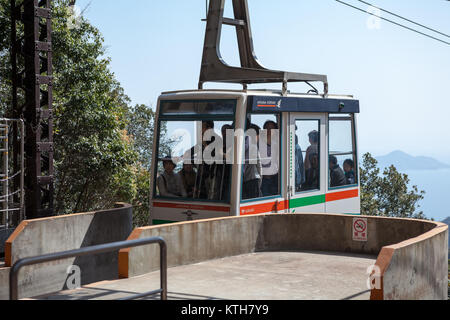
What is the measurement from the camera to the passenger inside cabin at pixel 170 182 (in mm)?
11586

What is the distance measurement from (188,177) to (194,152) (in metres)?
0.44

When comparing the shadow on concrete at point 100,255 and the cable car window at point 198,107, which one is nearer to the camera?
the shadow on concrete at point 100,255

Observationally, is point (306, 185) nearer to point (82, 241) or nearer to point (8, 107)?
point (82, 241)

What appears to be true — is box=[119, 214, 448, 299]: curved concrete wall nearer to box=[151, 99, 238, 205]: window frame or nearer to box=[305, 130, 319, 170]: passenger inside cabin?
box=[151, 99, 238, 205]: window frame

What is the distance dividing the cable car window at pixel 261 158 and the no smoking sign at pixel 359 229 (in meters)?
1.79

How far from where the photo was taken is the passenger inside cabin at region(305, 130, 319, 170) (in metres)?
12.6

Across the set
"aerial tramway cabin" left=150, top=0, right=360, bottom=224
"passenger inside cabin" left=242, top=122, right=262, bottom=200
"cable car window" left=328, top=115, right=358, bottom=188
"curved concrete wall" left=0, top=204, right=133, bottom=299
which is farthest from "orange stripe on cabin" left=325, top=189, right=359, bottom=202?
"curved concrete wall" left=0, top=204, right=133, bottom=299

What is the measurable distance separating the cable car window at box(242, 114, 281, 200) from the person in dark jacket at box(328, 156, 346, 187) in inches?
77.7

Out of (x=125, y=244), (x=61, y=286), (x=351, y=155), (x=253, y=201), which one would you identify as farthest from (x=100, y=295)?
(x=351, y=155)

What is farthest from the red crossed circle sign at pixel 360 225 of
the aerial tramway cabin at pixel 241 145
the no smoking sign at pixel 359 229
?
the aerial tramway cabin at pixel 241 145

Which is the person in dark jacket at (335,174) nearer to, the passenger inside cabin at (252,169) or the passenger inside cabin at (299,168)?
the passenger inside cabin at (299,168)

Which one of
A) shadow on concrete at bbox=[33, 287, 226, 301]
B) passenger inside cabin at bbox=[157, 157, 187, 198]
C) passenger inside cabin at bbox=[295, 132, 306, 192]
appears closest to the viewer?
shadow on concrete at bbox=[33, 287, 226, 301]

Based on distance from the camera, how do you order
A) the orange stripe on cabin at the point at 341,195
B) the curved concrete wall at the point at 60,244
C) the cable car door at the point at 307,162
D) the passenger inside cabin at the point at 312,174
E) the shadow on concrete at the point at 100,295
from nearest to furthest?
1. the shadow on concrete at the point at 100,295
2. the curved concrete wall at the point at 60,244
3. the cable car door at the point at 307,162
4. the passenger inside cabin at the point at 312,174
5. the orange stripe on cabin at the point at 341,195

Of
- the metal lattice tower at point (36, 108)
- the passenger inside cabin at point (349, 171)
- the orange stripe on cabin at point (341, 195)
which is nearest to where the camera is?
the orange stripe on cabin at point (341, 195)
